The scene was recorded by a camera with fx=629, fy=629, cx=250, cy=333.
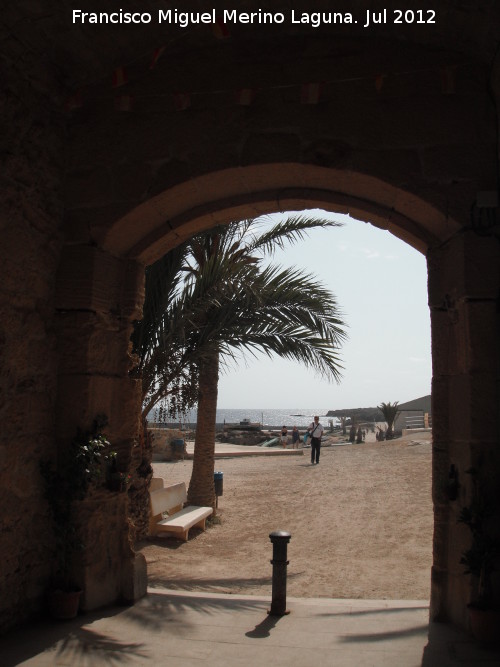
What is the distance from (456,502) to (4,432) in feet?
8.52

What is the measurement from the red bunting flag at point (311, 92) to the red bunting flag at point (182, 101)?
0.74 metres

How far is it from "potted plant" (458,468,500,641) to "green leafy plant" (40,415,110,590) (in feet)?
7.15

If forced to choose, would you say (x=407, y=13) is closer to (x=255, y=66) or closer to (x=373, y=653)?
(x=255, y=66)

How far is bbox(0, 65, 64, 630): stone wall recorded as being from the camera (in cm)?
360

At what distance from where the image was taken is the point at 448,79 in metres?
3.71

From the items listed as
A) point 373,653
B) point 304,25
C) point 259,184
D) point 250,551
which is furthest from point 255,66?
point 250,551

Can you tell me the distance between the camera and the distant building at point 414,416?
25438 mm

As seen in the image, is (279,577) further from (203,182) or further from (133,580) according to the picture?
(203,182)

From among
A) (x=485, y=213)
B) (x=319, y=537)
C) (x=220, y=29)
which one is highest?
(x=220, y=29)

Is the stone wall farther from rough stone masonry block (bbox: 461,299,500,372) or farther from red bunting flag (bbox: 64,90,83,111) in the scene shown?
rough stone masonry block (bbox: 461,299,500,372)

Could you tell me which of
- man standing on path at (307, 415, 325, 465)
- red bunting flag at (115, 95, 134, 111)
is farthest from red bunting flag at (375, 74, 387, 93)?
man standing on path at (307, 415, 325, 465)

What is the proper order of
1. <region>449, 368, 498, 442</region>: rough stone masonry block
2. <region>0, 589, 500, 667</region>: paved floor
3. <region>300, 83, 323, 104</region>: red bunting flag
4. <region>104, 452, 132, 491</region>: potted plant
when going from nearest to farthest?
<region>0, 589, 500, 667</region>: paved floor, <region>449, 368, 498, 442</region>: rough stone masonry block, <region>300, 83, 323, 104</region>: red bunting flag, <region>104, 452, 132, 491</region>: potted plant

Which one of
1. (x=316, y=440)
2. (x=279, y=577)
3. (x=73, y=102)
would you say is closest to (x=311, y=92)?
(x=73, y=102)

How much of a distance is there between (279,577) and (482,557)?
135 cm
